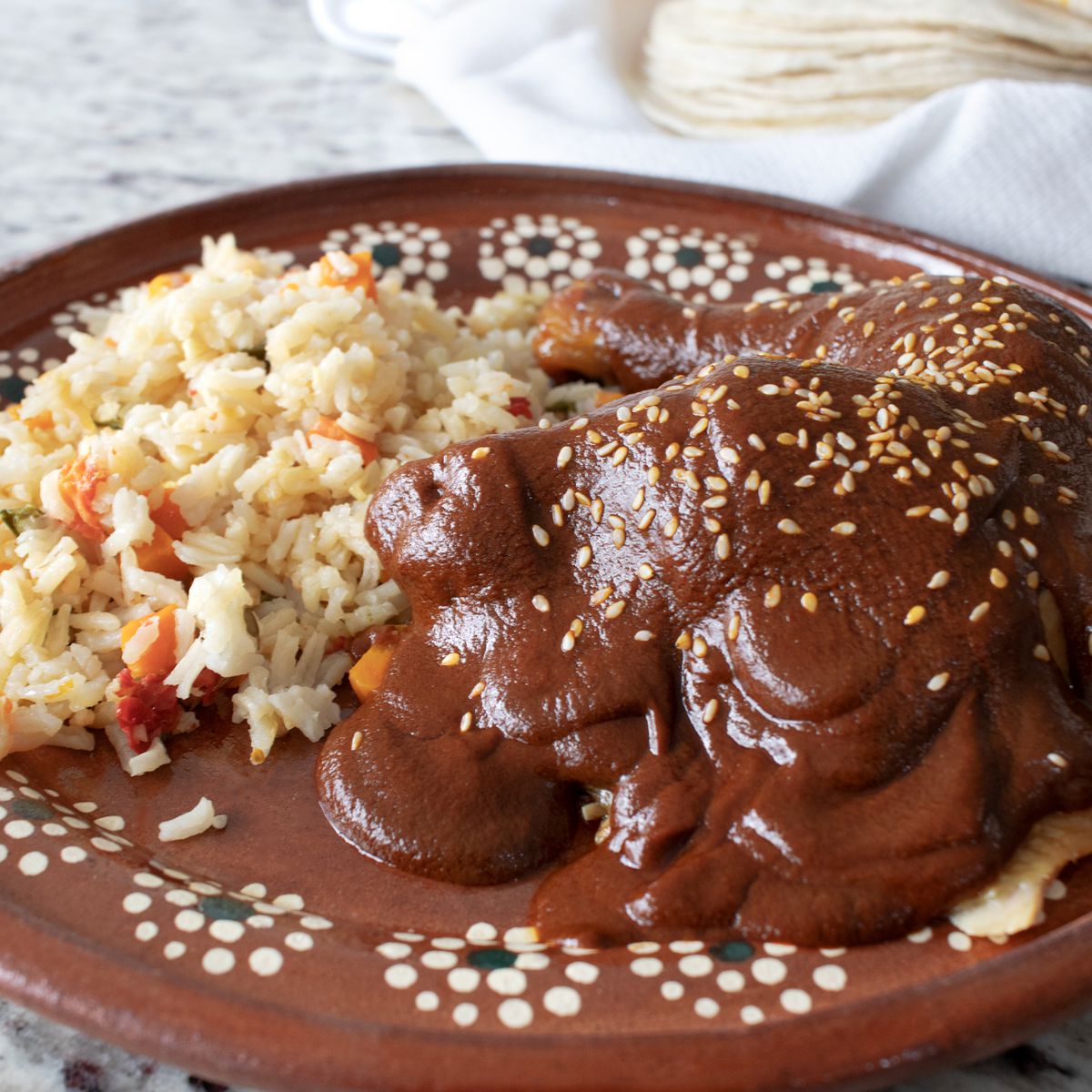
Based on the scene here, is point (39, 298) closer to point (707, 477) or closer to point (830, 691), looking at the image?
point (707, 477)

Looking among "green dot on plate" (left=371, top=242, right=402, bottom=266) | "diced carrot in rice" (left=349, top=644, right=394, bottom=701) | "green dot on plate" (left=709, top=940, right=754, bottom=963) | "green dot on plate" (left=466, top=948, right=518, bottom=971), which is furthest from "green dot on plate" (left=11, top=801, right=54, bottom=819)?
"green dot on plate" (left=371, top=242, right=402, bottom=266)

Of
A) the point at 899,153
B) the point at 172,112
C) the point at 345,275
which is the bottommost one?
the point at 172,112

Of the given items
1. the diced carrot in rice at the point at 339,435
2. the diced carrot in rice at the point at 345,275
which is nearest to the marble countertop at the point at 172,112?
the diced carrot in rice at the point at 345,275

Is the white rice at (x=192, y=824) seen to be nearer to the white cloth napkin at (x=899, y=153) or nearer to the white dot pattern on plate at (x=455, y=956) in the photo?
the white dot pattern on plate at (x=455, y=956)

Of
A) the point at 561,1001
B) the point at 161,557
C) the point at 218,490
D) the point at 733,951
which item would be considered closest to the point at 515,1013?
the point at 561,1001

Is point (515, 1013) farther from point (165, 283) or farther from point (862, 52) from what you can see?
point (862, 52)

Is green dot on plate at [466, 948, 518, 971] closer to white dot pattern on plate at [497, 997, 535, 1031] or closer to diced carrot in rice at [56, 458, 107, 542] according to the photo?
white dot pattern on plate at [497, 997, 535, 1031]

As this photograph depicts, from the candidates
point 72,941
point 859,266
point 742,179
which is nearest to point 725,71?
point 742,179
